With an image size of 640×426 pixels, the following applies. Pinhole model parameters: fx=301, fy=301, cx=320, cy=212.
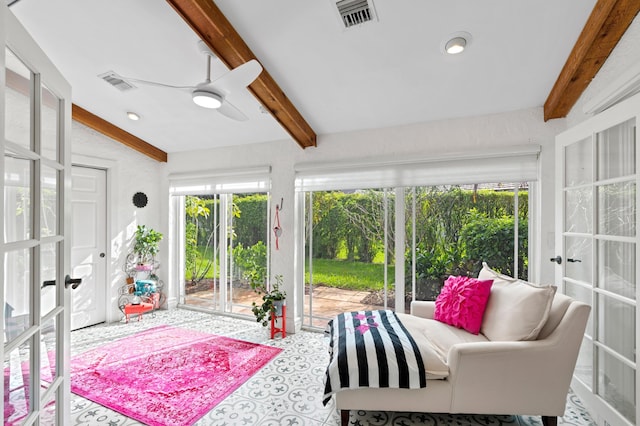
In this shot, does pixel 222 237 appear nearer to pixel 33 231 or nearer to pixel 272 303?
pixel 272 303

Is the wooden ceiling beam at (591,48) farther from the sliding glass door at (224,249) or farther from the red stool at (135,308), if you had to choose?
the red stool at (135,308)

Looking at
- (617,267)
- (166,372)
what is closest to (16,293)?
(166,372)

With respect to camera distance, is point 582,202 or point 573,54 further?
point 582,202

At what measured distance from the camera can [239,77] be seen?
5.75 feet

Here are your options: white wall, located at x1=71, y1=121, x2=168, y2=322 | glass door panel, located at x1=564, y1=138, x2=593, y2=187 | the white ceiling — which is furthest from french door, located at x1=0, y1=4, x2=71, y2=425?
glass door panel, located at x1=564, y1=138, x2=593, y2=187

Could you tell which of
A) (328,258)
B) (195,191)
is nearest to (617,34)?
(328,258)

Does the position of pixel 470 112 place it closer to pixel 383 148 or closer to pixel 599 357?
pixel 383 148

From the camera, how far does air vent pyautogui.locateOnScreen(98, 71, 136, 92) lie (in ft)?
8.29

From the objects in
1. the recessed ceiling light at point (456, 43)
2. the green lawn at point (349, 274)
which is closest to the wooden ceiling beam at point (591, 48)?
the recessed ceiling light at point (456, 43)

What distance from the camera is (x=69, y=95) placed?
1451mm

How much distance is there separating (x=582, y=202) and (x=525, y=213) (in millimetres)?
680

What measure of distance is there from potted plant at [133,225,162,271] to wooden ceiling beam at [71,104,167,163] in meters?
0.98

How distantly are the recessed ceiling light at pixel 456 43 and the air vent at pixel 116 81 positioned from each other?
2.45 meters

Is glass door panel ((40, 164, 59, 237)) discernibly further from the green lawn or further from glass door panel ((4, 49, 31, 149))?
the green lawn
